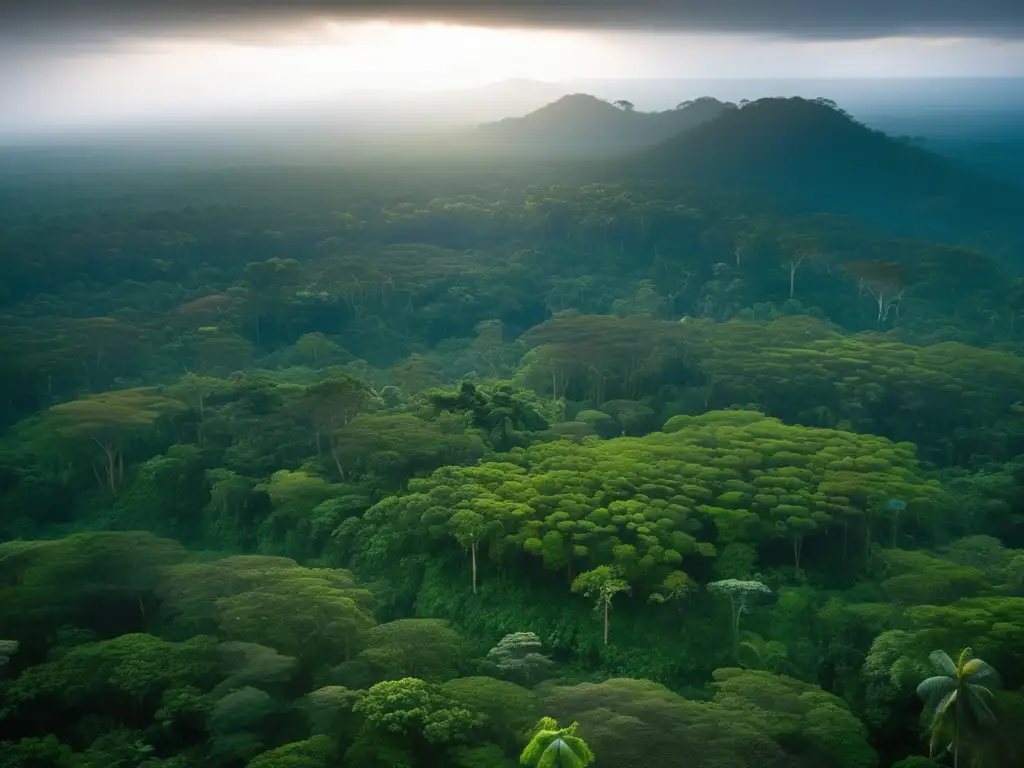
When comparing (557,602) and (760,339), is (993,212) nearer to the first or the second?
(760,339)

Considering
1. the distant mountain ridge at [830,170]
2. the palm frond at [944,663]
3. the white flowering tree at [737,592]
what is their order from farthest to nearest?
the distant mountain ridge at [830,170]
the white flowering tree at [737,592]
the palm frond at [944,663]

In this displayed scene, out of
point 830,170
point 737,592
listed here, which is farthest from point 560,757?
point 830,170

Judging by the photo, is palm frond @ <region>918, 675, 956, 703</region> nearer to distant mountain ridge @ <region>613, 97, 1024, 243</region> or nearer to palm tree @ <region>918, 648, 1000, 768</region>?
palm tree @ <region>918, 648, 1000, 768</region>

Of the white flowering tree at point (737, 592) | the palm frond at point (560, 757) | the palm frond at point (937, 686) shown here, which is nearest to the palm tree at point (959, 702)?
the palm frond at point (937, 686)

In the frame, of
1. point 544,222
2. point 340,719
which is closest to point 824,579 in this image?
point 340,719

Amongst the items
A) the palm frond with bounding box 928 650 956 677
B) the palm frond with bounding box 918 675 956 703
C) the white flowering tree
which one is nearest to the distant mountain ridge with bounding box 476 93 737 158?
the white flowering tree

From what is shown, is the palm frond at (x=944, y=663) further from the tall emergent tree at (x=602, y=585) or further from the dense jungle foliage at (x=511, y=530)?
the tall emergent tree at (x=602, y=585)

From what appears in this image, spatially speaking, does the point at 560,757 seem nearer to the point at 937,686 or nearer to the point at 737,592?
the point at 937,686
